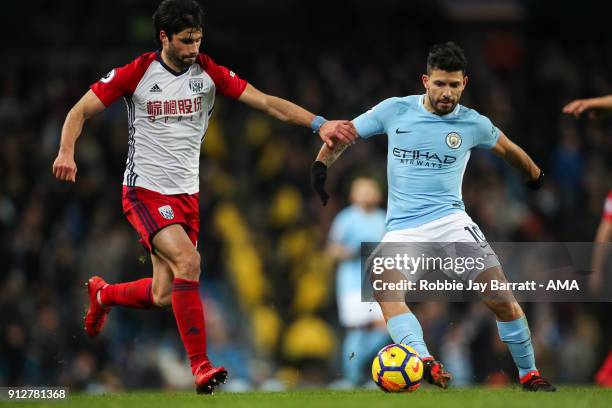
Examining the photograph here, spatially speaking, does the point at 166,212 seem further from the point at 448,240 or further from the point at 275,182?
the point at 275,182

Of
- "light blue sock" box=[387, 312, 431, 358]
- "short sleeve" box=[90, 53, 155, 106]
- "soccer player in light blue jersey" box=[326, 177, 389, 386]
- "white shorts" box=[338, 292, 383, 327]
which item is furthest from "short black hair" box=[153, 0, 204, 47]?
"white shorts" box=[338, 292, 383, 327]

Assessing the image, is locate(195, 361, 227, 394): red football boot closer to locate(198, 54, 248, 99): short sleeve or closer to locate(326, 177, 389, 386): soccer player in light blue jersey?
locate(198, 54, 248, 99): short sleeve

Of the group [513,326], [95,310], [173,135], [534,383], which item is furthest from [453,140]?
[95,310]

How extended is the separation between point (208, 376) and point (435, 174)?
6.91 feet

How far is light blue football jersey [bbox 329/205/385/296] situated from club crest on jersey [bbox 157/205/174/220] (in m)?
4.08

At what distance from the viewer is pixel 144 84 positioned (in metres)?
8.59

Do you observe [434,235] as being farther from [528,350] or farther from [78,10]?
[78,10]

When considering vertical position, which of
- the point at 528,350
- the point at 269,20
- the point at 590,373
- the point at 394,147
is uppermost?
the point at 269,20

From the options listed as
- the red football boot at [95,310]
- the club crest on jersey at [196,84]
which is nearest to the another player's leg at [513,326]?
the club crest on jersey at [196,84]

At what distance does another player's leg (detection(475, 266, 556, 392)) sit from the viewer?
8.52 m

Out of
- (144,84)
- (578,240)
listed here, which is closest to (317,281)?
(578,240)

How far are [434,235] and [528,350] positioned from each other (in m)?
1.03

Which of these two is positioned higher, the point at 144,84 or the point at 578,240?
the point at 144,84

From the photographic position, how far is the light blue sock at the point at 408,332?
8.45 metres
